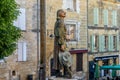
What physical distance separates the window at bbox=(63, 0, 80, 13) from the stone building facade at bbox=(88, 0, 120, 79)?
2199mm

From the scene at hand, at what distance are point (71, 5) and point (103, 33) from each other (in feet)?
20.5

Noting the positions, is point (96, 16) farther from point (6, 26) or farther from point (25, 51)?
point (6, 26)

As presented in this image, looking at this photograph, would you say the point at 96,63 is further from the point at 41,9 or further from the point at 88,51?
the point at 41,9

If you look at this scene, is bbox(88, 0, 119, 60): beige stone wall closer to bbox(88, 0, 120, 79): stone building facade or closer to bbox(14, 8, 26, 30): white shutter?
bbox(88, 0, 120, 79): stone building facade

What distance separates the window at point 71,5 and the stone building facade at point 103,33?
2.20 metres

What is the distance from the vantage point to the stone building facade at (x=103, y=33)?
37625 millimetres

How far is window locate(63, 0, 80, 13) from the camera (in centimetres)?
3425

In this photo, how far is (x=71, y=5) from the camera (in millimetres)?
34875

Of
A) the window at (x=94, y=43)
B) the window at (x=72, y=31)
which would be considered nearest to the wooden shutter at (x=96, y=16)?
the window at (x=94, y=43)

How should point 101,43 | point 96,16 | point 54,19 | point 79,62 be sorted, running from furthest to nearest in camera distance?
point 101,43, point 96,16, point 79,62, point 54,19

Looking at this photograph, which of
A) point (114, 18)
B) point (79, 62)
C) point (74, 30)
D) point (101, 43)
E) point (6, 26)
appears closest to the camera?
point (6, 26)

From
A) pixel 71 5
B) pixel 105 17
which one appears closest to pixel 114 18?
pixel 105 17

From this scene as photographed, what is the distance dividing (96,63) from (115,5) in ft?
24.2

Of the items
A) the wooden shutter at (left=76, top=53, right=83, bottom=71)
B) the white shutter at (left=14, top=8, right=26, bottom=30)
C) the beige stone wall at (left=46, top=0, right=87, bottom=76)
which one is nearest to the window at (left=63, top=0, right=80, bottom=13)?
the beige stone wall at (left=46, top=0, right=87, bottom=76)
